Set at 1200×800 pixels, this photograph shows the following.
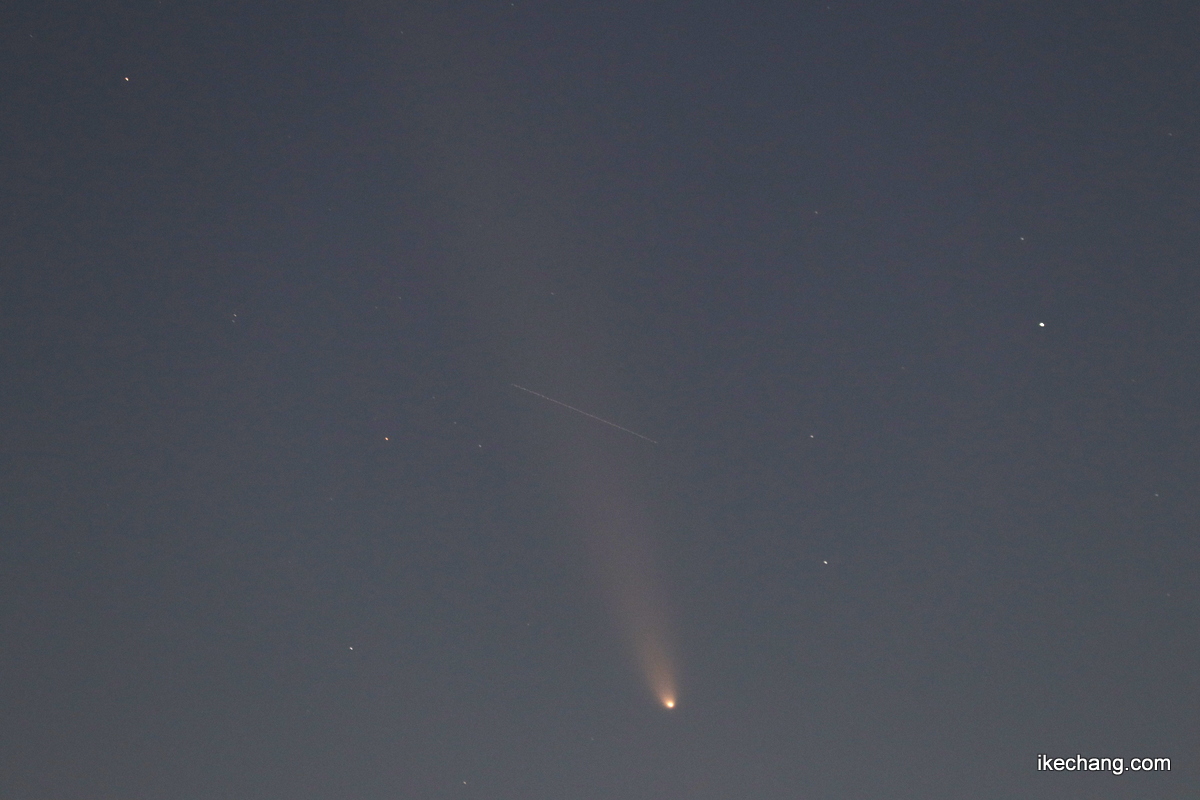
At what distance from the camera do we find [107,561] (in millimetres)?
2270

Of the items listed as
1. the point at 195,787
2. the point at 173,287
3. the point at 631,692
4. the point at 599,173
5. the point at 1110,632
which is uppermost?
the point at 599,173

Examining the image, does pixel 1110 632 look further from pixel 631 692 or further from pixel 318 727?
pixel 318 727

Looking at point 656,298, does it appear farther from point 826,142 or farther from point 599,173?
point 826,142

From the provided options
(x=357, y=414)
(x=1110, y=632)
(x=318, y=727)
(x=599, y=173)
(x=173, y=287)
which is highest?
(x=599, y=173)

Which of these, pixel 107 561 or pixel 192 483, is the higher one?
pixel 192 483

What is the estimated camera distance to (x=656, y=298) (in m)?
2.08

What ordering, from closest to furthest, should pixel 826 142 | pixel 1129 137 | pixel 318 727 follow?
pixel 1129 137, pixel 826 142, pixel 318 727

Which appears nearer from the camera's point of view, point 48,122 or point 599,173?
point 599,173

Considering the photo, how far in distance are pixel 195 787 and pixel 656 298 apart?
5.27 ft

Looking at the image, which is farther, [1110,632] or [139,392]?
[139,392]

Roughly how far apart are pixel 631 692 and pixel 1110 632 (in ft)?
3.28

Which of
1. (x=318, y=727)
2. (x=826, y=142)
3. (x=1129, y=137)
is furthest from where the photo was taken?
(x=318, y=727)

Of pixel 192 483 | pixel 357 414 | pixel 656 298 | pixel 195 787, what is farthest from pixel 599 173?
pixel 195 787

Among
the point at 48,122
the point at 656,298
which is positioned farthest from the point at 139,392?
the point at 656,298
